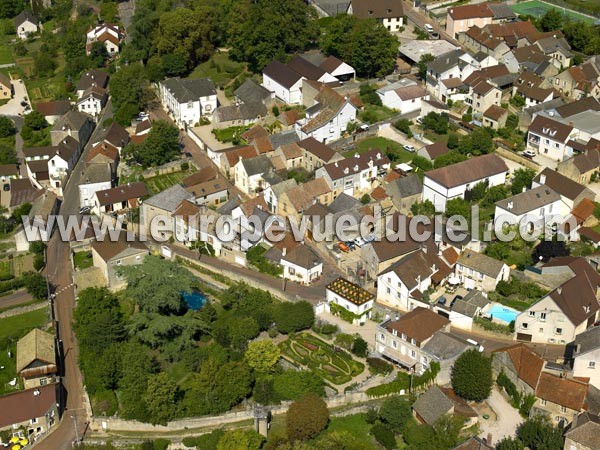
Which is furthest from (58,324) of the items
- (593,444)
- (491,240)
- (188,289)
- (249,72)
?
(249,72)

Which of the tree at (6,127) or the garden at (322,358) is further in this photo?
the tree at (6,127)

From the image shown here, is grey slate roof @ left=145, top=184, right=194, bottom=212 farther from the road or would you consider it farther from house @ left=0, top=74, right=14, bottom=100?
house @ left=0, top=74, right=14, bottom=100

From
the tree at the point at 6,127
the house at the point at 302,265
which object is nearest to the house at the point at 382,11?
the tree at the point at 6,127

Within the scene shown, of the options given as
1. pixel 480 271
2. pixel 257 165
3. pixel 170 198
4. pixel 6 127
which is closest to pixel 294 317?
pixel 480 271

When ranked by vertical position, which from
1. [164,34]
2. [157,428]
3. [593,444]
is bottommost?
[157,428]

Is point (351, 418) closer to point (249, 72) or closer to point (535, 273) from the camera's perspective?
point (535, 273)

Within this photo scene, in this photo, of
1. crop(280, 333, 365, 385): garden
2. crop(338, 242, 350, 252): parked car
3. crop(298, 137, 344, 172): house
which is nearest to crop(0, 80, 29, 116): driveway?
crop(298, 137, 344, 172): house

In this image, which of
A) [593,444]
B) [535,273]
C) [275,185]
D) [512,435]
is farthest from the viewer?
[275,185]

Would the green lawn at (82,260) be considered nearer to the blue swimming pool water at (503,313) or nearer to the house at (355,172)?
the house at (355,172)
